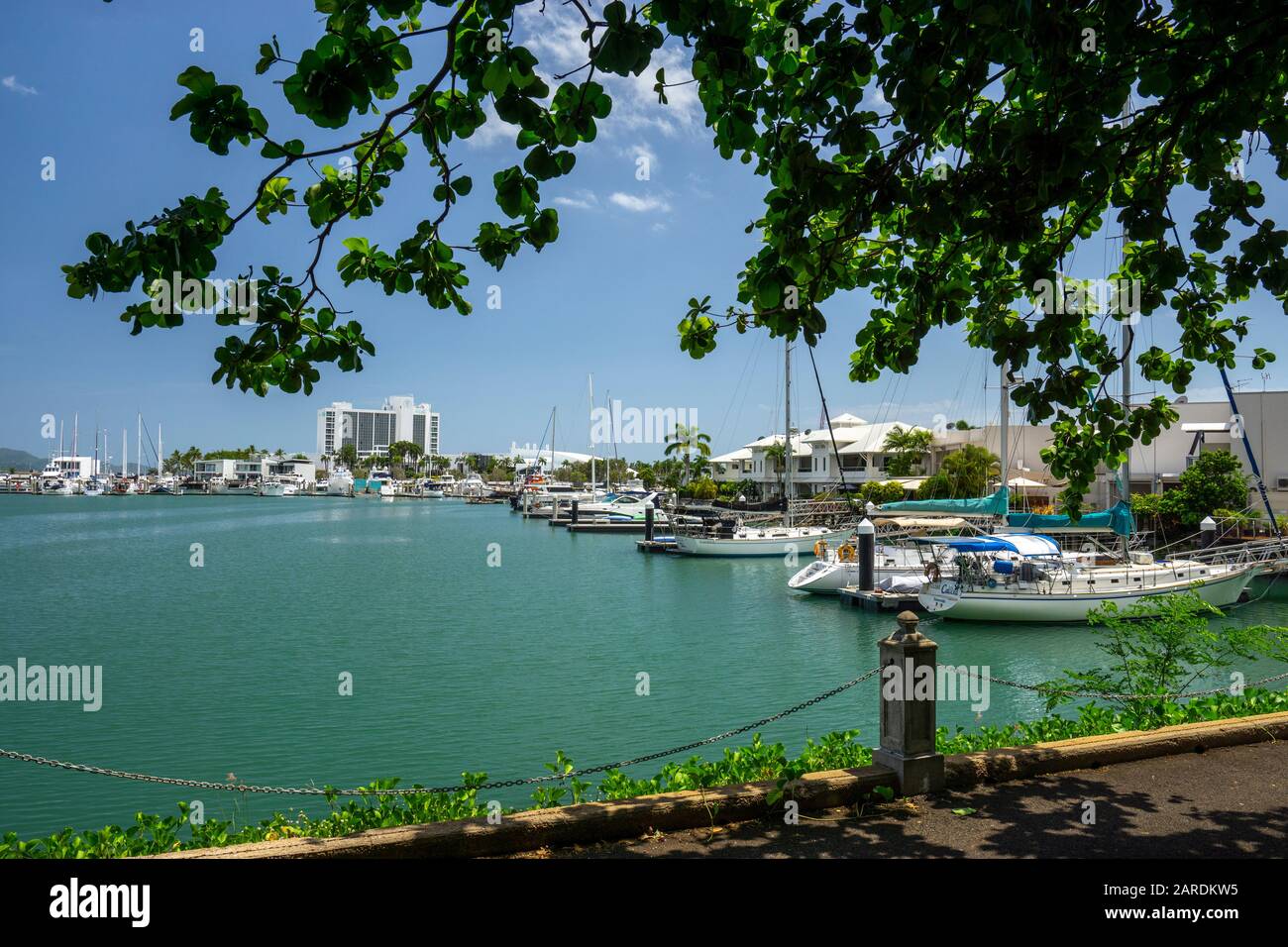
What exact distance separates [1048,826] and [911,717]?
3.91ft

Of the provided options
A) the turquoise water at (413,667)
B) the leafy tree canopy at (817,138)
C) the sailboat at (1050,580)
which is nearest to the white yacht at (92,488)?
the turquoise water at (413,667)

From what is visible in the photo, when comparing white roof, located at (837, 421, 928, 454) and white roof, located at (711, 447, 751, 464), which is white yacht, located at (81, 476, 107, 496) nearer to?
white roof, located at (711, 447, 751, 464)

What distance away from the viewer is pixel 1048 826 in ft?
19.7

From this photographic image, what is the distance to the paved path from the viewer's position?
5.59m

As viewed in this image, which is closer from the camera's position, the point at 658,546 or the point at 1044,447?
the point at 1044,447

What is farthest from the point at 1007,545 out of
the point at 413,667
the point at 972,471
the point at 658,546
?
the point at 658,546

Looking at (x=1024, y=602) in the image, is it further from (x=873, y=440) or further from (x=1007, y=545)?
(x=873, y=440)

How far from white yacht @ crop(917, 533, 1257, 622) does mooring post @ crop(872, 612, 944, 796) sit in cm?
2103

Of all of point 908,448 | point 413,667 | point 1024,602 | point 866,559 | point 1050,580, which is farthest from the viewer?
point 908,448

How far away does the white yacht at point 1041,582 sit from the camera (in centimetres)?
2569

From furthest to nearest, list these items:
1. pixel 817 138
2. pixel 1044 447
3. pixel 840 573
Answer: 1. pixel 840 573
2. pixel 1044 447
3. pixel 817 138
